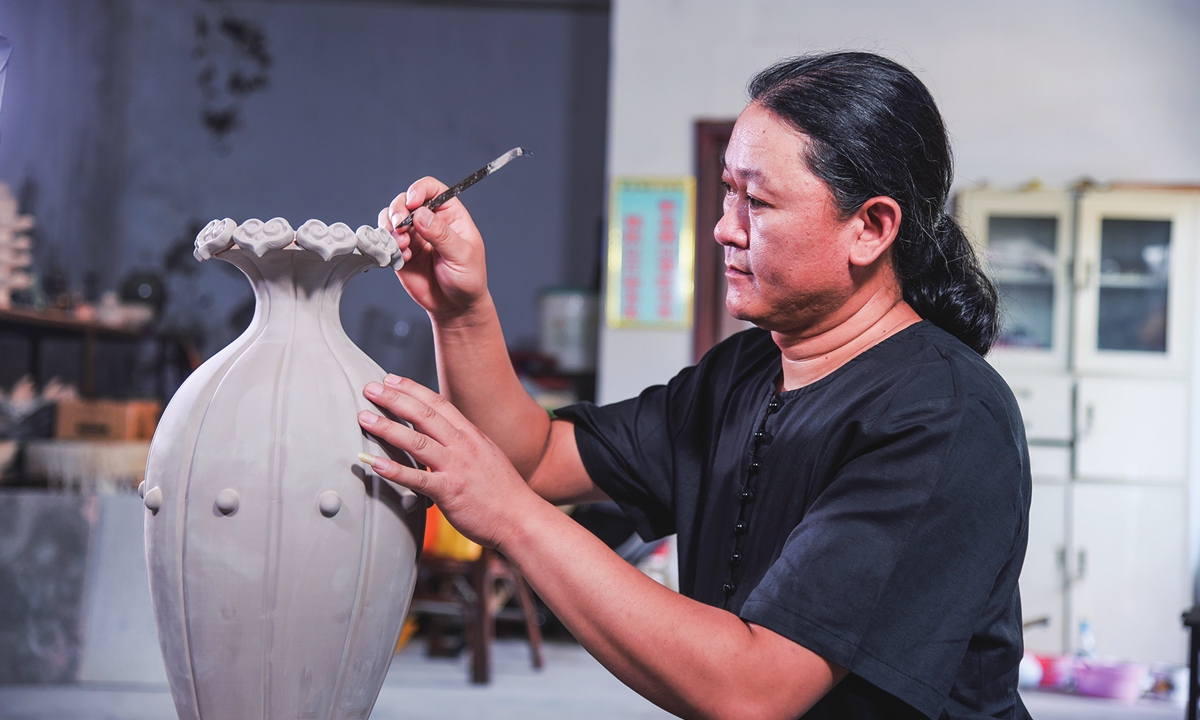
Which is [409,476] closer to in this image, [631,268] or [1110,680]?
[631,268]

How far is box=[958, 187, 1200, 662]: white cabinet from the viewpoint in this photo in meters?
3.60

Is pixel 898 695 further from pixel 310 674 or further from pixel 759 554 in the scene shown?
pixel 310 674

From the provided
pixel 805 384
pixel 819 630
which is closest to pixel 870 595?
pixel 819 630

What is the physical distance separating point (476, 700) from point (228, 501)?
2391 millimetres

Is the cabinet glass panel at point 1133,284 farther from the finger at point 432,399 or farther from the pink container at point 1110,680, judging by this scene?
the finger at point 432,399

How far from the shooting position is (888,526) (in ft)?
2.86

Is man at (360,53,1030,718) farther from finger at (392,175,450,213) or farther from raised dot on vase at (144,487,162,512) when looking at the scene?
raised dot on vase at (144,487,162,512)

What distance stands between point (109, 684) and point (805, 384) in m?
2.86

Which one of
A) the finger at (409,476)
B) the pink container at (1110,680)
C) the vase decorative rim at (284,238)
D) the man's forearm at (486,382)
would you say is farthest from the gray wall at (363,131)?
the finger at (409,476)

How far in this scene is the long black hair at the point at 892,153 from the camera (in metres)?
1.01

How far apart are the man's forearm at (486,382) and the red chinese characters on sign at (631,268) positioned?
2.54 metres

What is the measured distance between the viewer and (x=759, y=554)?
1072 mm

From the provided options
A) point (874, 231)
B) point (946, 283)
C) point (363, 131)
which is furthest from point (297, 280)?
point (363, 131)

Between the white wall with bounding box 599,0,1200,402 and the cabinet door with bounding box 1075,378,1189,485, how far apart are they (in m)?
0.85
